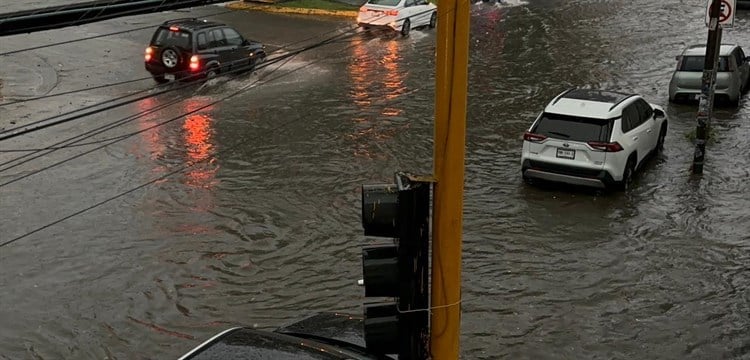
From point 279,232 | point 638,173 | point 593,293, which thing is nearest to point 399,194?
point 593,293

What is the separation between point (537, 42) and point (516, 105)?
31.1 feet

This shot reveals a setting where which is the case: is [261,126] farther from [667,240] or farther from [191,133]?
[667,240]

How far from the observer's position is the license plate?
14.9m

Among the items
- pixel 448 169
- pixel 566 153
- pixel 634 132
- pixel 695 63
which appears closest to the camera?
pixel 448 169

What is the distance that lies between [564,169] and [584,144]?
550 mm

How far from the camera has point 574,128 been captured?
15.0 metres

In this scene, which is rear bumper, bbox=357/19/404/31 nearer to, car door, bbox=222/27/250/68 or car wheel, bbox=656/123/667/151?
car door, bbox=222/27/250/68

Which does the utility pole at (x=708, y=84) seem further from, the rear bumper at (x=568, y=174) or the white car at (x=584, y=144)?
the rear bumper at (x=568, y=174)

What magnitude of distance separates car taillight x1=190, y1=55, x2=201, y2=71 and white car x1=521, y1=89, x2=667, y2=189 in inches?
410

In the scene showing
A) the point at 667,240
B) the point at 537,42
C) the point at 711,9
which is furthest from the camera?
the point at 537,42

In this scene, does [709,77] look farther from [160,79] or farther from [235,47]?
[160,79]

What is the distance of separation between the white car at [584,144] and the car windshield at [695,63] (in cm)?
661

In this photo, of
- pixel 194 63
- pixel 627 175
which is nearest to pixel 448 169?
pixel 627 175

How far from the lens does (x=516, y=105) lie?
21422 mm
